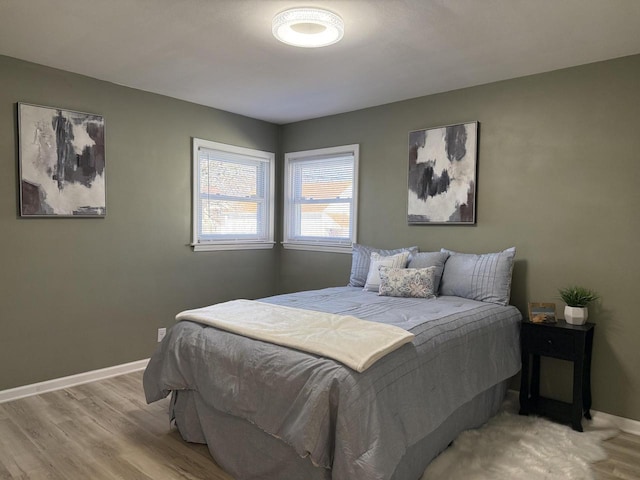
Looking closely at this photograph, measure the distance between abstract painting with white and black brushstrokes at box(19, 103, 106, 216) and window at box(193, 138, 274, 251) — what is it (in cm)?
92

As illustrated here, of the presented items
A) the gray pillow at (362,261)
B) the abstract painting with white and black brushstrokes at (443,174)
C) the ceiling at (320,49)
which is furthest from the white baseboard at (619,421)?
the ceiling at (320,49)

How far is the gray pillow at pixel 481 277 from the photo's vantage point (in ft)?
10.5

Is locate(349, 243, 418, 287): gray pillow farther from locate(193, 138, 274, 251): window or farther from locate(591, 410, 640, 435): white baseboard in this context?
locate(591, 410, 640, 435): white baseboard

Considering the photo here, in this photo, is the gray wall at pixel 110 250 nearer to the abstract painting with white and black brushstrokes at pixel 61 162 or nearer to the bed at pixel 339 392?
the abstract painting with white and black brushstrokes at pixel 61 162

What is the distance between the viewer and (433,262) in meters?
3.50

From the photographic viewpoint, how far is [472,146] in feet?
11.8

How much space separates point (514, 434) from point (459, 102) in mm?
2534

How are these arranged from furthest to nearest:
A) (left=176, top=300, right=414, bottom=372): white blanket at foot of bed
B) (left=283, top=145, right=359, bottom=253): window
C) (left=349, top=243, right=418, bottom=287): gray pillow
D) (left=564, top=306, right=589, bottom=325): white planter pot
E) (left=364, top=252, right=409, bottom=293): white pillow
→ 1. (left=283, top=145, right=359, bottom=253): window
2. (left=349, top=243, right=418, bottom=287): gray pillow
3. (left=364, top=252, right=409, bottom=293): white pillow
4. (left=564, top=306, right=589, bottom=325): white planter pot
5. (left=176, top=300, right=414, bottom=372): white blanket at foot of bed

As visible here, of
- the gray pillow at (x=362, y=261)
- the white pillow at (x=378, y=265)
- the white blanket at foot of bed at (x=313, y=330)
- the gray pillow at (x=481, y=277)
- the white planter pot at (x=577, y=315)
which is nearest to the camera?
the white blanket at foot of bed at (x=313, y=330)

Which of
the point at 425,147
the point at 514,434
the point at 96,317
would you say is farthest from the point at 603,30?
the point at 96,317

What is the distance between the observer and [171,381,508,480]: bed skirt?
81.4 inches

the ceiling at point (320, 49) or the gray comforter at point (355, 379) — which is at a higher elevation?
the ceiling at point (320, 49)

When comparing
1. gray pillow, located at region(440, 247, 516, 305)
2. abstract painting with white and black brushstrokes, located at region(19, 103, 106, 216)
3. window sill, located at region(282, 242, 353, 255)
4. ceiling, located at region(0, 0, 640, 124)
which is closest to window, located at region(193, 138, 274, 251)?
window sill, located at region(282, 242, 353, 255)

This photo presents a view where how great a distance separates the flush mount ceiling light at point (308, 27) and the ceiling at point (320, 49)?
4 cm
